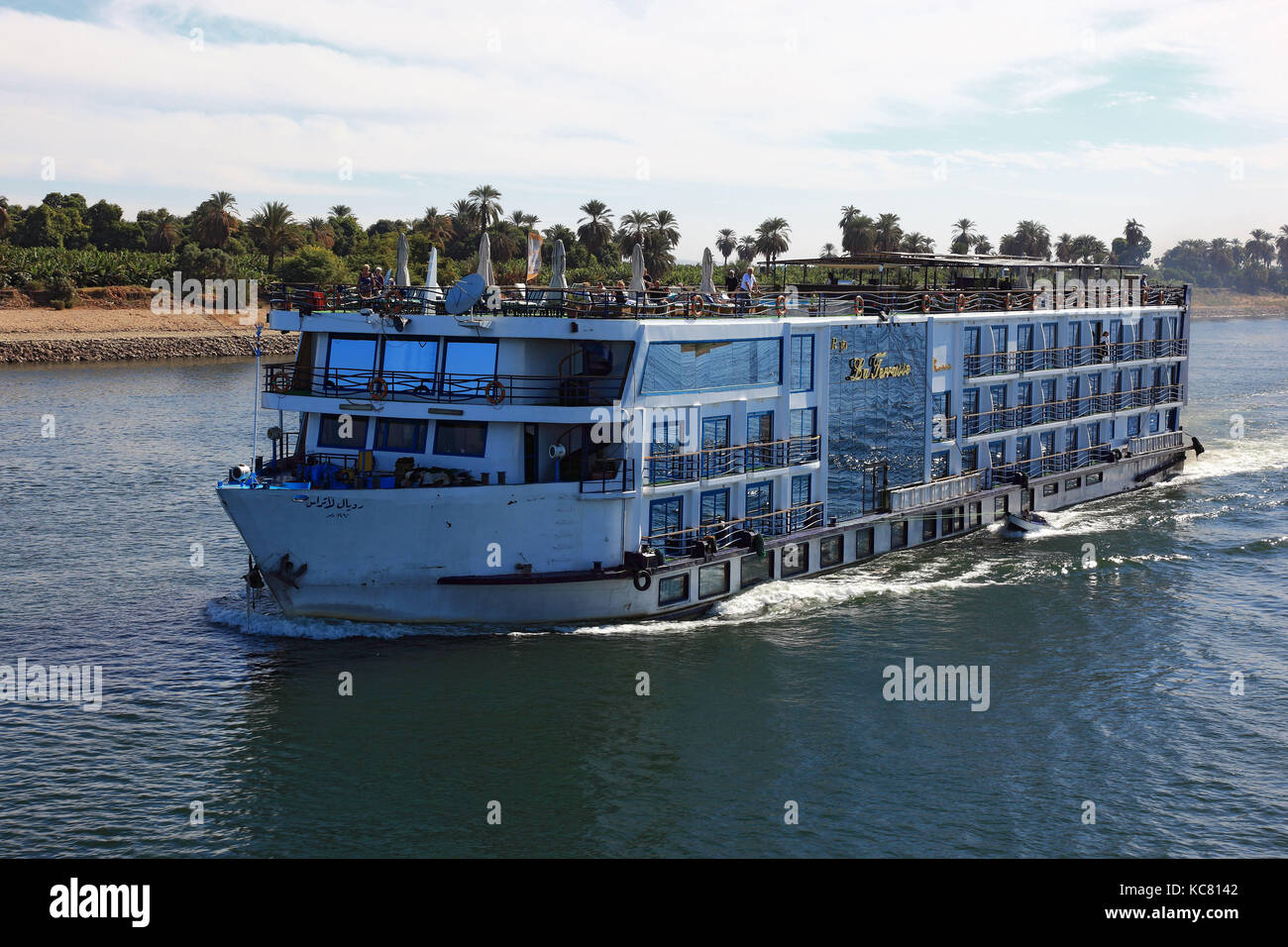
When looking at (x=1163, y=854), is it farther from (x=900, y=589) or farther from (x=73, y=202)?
(x=73, y=202)

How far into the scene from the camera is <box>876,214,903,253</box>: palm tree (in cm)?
11959

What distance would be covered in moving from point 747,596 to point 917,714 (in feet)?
26.1

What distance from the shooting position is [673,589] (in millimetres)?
32844

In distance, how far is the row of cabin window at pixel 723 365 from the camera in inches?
1270

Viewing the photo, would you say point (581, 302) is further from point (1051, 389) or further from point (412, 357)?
point (1051, 389)

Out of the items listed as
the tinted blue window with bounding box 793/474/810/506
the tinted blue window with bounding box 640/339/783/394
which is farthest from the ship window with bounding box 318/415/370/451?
the tinted blue window with bounding box 793/474/810/506

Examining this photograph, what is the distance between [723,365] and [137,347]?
299 feet

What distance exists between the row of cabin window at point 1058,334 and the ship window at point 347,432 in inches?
930

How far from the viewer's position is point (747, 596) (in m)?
34.8

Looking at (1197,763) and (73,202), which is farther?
(73,202)

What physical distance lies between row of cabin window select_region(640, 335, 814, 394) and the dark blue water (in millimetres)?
6256

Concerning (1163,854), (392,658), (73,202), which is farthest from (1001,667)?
(73,202)

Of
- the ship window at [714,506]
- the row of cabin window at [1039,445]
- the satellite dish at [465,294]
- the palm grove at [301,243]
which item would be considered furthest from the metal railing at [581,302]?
the palm grove at [301,243]

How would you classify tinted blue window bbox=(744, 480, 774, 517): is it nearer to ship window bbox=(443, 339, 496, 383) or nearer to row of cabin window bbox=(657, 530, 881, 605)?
row of cabin window bbox=(657, 530, 881, 605)
